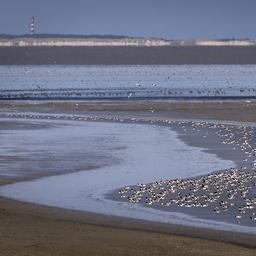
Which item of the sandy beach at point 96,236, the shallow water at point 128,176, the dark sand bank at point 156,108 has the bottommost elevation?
the dark sand bank at point 156,108

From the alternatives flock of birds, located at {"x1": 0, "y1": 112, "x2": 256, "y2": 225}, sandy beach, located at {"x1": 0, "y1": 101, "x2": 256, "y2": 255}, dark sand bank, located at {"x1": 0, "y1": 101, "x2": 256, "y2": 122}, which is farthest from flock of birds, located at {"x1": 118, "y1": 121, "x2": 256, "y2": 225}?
dark sand bank, located at {"x1": 0, "y1": 101, "x2": 256, "y2": 122}

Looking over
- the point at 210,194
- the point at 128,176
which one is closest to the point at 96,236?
the point at 210,194

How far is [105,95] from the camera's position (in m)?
60.8

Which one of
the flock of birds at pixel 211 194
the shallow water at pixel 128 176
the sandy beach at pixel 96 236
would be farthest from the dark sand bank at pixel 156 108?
the sandy beach at pixel 96 236

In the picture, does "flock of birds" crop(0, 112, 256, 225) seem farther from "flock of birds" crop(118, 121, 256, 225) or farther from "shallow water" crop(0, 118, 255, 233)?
"shallow water" crop(0, 118, 255, 233)

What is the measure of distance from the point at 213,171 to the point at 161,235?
7947 mm

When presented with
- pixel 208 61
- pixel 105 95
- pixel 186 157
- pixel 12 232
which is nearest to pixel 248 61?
pixel 208 61

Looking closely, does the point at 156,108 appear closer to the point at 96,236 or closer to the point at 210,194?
the point at 210,194

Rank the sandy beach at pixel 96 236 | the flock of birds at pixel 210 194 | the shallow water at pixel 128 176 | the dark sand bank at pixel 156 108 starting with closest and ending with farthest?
the sandy beach at pixel 96 236, the flock of birds at pixel 210 194, the shallow water at pixel 128 176, the dark sand bank at pixel 156 108

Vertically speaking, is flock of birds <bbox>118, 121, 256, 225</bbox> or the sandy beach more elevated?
the sandy beach

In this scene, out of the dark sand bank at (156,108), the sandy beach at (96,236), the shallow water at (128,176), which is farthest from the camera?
the dark sand bank at (156,108)

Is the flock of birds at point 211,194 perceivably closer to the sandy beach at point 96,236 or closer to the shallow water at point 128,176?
the shallow water at point 128,176

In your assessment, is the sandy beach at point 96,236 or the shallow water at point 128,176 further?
the shallow water at point 128,176

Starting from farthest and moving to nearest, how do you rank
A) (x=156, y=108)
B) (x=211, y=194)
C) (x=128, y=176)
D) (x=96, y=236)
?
(x=156, y=108) → (x=128, y=176) → (x=211, y=194) → (x=96, y=236)
